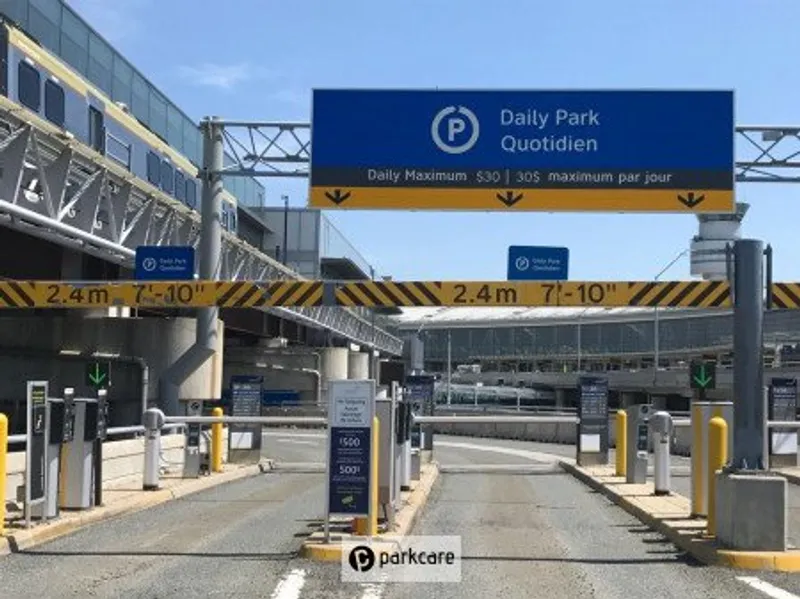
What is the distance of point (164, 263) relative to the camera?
1889cm

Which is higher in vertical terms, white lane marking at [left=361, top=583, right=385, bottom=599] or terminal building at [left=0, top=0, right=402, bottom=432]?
terminal building at [left=0, top=0, right=402, bottom=432]

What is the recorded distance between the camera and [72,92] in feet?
73.1

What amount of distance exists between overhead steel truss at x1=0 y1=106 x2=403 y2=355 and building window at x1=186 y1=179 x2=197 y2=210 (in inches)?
231

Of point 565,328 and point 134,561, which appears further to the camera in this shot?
point 565,328

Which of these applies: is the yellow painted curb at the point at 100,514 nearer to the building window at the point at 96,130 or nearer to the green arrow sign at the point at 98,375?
the green arrow sign at the point at 98,375

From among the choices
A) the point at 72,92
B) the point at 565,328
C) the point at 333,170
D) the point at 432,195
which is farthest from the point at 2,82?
the point at 565,328

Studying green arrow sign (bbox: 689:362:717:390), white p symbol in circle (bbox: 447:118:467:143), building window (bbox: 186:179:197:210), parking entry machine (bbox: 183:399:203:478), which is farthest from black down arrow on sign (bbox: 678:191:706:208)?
building window (bbox: 186:179:197:210)

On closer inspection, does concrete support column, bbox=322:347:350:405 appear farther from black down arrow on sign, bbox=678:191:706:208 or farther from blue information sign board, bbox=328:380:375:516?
blue information sign board, bbox=328:380:375:516

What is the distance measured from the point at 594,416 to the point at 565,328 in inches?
4013

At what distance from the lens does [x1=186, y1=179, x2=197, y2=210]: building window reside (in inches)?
1377

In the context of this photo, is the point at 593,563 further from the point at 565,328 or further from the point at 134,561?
the point at 565,328

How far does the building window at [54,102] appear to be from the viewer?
2070 cm

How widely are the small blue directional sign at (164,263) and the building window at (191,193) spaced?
52.9 feet

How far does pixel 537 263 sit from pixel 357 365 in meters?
54.5
